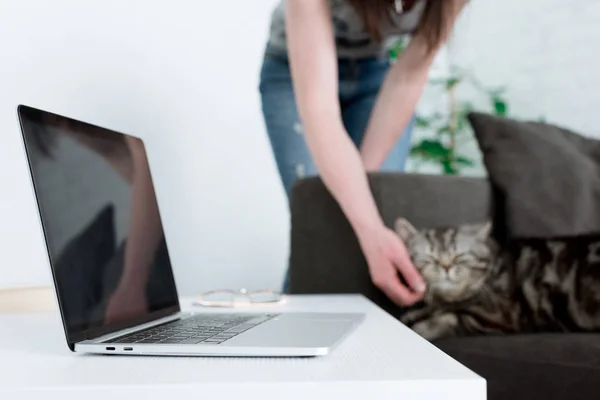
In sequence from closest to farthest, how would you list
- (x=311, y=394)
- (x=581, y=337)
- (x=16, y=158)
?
(x=311, y=394) < (x=581, y=337) < (x=16, y=158)

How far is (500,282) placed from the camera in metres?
1.23

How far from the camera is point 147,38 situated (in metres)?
1.59

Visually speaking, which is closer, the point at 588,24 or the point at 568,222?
the point at 568,222

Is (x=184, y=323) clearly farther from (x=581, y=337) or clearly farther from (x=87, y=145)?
(x=581, y=337)

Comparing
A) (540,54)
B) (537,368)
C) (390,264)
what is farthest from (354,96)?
(540,54)

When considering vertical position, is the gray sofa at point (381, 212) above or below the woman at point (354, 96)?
below

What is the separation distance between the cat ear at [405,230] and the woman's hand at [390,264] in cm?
6

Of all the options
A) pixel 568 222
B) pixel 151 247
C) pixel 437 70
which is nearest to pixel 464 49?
pixel 437 70

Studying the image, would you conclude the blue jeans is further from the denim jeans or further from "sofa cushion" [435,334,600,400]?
"sofa cushion" [435,334,600,400]

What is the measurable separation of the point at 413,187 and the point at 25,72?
93 cm

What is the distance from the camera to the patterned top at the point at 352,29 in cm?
135

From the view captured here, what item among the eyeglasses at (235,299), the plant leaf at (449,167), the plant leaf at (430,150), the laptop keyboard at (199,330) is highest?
the plant leaf at (430,150)

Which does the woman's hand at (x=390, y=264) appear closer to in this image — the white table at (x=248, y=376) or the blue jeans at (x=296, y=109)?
the blue jeans at (x=296, y=109)

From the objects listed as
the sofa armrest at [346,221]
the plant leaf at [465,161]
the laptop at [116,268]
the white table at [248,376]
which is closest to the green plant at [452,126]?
the plant leaf at [465,161]
